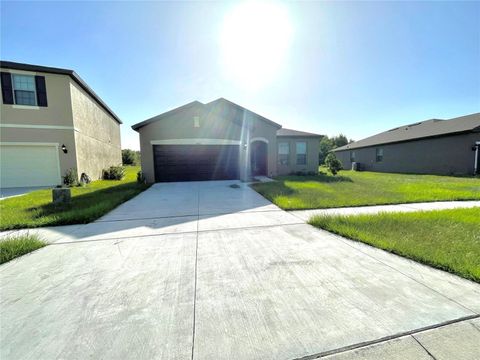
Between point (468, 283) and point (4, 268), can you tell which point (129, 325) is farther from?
point (468, 283)

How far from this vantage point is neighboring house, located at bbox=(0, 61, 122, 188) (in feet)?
35.5

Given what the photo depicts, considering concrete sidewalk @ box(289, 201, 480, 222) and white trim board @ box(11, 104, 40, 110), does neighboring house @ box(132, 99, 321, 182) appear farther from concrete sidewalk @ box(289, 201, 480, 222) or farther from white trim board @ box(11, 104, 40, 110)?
concrete sidewalk @ box(289, 201, 480, 222)

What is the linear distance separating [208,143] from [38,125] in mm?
8974

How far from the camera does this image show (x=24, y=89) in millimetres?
10984

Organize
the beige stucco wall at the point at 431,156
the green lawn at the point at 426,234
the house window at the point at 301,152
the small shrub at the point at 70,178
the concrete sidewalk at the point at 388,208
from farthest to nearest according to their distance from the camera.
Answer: the house window at the point at 301,152 < the beige stucco wall at the point at 431,156 < the small shrub at the point at 70,178 < the concrete sidewalk at the point at 388,208 < the green lawn at the point at 426,234

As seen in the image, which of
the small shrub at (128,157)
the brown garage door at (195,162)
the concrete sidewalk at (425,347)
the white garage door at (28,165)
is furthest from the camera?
the small shrub at (128,157)

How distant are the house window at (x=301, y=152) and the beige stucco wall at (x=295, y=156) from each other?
24cm

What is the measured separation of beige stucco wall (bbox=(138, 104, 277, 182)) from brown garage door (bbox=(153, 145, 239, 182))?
0.46 m

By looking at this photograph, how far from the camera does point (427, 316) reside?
204 cm

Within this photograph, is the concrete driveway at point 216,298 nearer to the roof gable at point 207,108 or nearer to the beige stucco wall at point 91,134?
the roof gable at point 207,108

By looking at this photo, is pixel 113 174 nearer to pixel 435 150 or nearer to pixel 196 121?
pixel 196 121

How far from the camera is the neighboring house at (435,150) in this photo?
1538cm

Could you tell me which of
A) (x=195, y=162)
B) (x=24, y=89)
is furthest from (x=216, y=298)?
(x=24, y=89)

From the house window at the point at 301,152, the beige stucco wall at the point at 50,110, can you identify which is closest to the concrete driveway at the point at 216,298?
the beige stucco wall at the point at 50,110
